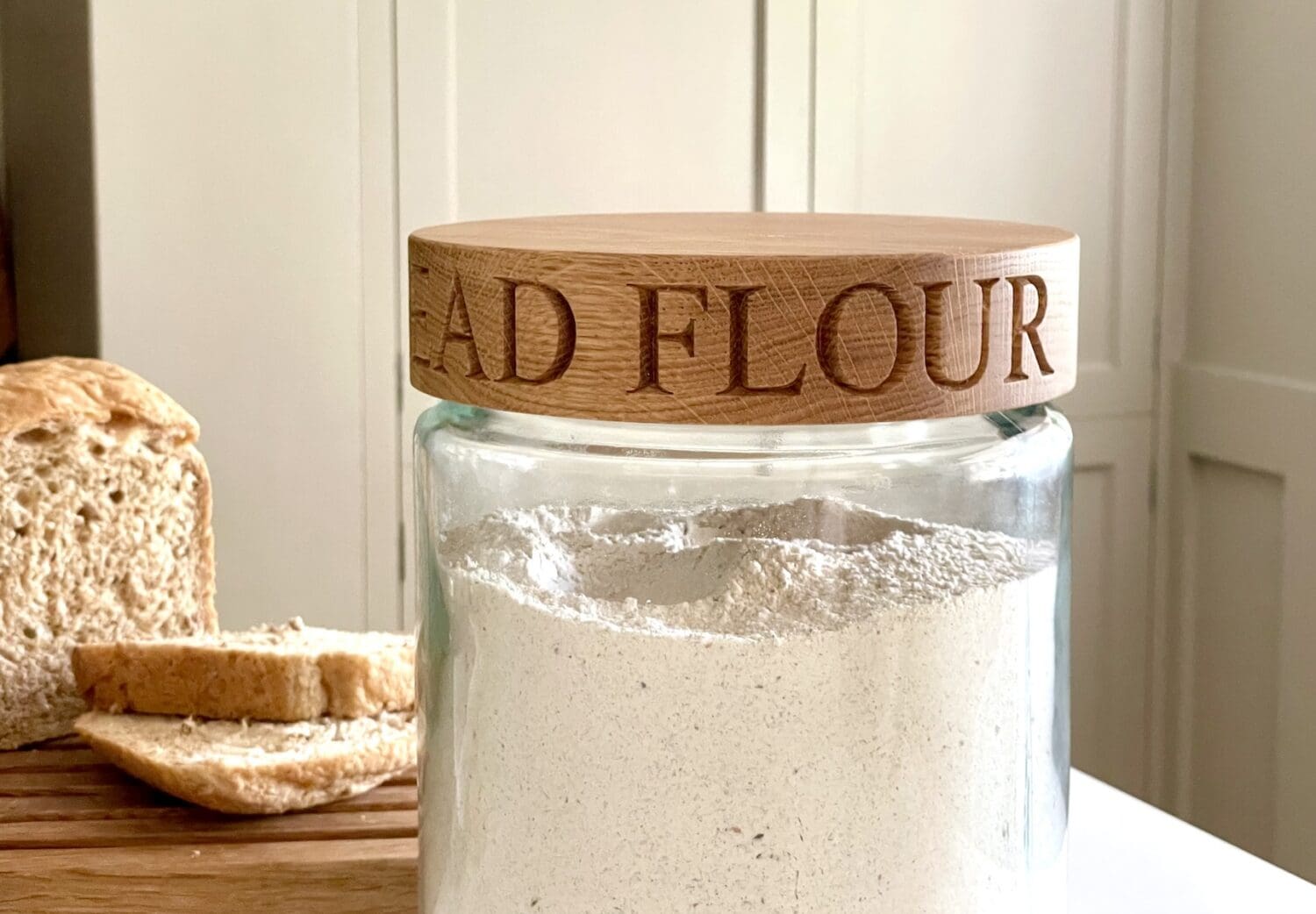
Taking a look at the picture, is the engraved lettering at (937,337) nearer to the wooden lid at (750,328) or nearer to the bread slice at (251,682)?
the wooden lid at (750,328)

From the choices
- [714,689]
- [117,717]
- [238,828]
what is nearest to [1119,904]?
[714,689]

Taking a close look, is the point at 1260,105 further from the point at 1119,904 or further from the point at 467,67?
the point at 1119,904

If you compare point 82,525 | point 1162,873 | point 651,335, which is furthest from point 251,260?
point 651,335

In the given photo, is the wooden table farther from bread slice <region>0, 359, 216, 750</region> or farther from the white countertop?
bread slice <region>0, 359, 216, 750</region>

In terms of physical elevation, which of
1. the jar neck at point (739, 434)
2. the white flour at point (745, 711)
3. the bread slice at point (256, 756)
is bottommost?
the bread slice at point (256, 756)

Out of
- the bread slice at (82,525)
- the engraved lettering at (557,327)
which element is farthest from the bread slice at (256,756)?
the engraved lettering at (557,327)

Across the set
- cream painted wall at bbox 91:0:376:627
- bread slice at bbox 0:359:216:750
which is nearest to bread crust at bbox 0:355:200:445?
bread slice at bbox 0:359:216:750

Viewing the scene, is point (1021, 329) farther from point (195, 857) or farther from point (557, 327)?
point (195, 857)
